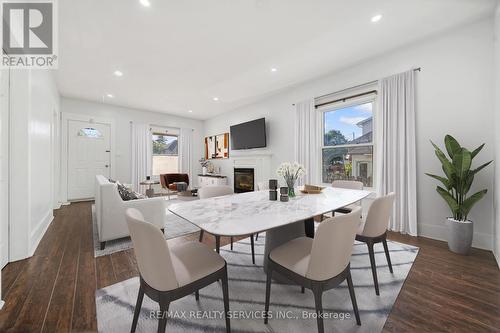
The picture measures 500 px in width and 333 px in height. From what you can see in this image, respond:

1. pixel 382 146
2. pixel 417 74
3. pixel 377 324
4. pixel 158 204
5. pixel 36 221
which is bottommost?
pixel 377 324

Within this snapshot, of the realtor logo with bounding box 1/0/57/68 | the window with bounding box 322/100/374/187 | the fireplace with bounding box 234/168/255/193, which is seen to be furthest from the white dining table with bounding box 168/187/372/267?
the fireplace with bounding box 234/168/255/193

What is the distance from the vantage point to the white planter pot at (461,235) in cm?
221

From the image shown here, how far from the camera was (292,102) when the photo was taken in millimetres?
4387

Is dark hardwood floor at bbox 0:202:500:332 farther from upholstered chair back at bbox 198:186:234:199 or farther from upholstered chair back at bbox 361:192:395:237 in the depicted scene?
upholstered chair back at bbox 198:186:234:199

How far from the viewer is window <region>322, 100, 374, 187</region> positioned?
340cm

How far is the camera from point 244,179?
5.64m

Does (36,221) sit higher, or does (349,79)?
(349,79)

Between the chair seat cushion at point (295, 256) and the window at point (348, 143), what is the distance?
2555 millimetres

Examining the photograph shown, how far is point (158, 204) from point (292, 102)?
11.0 feet

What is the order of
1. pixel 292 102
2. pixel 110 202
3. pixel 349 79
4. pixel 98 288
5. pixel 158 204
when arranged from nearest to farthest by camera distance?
pixel 98 288
pixel 110 202
pixel 158 204
pixel 349 79
pixel 292 102

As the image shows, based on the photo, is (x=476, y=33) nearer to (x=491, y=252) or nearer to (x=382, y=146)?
(x=382, y=146)

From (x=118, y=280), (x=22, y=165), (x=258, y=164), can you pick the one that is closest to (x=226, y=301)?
(x=118, y=280)

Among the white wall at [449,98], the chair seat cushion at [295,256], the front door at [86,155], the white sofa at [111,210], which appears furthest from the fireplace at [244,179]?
the chair seat cushion at [295,256]

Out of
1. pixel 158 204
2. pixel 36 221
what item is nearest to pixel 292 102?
pixel 158 204
